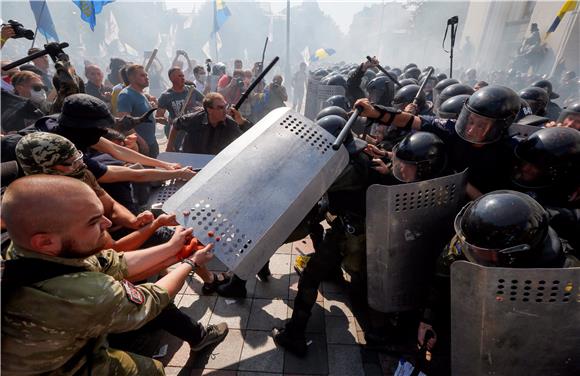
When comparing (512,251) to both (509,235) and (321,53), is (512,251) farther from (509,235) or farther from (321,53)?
(321,53)

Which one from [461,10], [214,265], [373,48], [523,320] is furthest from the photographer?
[373,48]

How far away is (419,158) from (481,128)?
857 mm

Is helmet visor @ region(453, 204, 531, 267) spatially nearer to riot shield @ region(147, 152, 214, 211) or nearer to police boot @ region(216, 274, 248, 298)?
police boot @ region(216, 274, 248, 298)

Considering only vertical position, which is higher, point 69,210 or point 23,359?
point 69,210

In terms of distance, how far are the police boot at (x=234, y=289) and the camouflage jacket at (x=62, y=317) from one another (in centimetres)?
187

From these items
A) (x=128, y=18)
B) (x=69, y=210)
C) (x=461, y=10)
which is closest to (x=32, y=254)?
(x=69, y=210)

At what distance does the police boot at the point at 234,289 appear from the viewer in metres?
3.40

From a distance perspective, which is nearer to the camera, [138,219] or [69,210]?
[69,210]

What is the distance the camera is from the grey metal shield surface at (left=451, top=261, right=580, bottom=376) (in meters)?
1.57

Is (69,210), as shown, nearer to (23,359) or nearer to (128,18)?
(23,359)

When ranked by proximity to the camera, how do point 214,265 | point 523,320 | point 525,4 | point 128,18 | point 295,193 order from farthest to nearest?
1. point 128,18
2. point 525,4
3. point 214,265
4. point 295,193
5. point 523,320

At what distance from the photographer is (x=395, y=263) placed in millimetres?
2398

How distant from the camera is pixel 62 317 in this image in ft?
4.16

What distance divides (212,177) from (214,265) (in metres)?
2.21
